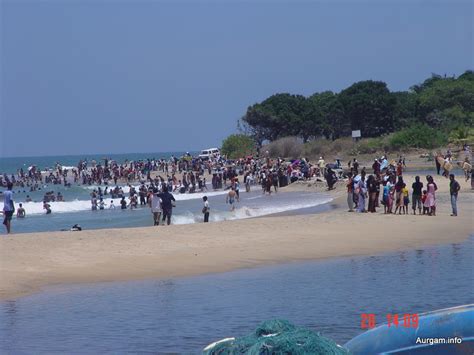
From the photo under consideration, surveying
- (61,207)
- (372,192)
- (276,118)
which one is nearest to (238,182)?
(61,207)

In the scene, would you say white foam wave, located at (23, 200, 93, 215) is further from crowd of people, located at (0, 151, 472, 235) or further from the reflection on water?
the reflection on water

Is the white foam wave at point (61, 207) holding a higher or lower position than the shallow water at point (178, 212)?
higher

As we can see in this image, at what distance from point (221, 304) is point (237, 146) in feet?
202

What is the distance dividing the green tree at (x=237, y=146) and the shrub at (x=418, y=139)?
1581 centimetres

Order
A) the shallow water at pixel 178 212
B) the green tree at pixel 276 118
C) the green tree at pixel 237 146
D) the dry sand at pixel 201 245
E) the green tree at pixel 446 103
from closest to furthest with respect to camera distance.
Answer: the dry sand at pixel 201 245 → the shallow water at pixel 178 212 → the green tree at pixel 446 103 → the green tree at pixel 237 146 → the green tree at pixel 276 118

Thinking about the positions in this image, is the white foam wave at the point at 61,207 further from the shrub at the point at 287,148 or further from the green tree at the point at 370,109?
the green tree at the point at 370,109

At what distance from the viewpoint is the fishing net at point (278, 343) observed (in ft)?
18.0

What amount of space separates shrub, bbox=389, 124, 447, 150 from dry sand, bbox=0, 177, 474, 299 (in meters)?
37.0

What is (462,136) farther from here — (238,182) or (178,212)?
(178,212)

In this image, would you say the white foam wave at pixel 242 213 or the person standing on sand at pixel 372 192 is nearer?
the person standing on sand at pixel 372 192

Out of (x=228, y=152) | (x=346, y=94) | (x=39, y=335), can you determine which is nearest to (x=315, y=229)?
(x=39, y=335)

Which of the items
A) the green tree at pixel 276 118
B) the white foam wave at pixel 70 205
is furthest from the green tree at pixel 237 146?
the white foam wave at pixel 70 205

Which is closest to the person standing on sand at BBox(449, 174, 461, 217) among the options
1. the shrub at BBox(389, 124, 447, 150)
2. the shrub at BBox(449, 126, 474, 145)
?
the shrub at BBox(449, 126, 474, 145)

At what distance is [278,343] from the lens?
552 cm
